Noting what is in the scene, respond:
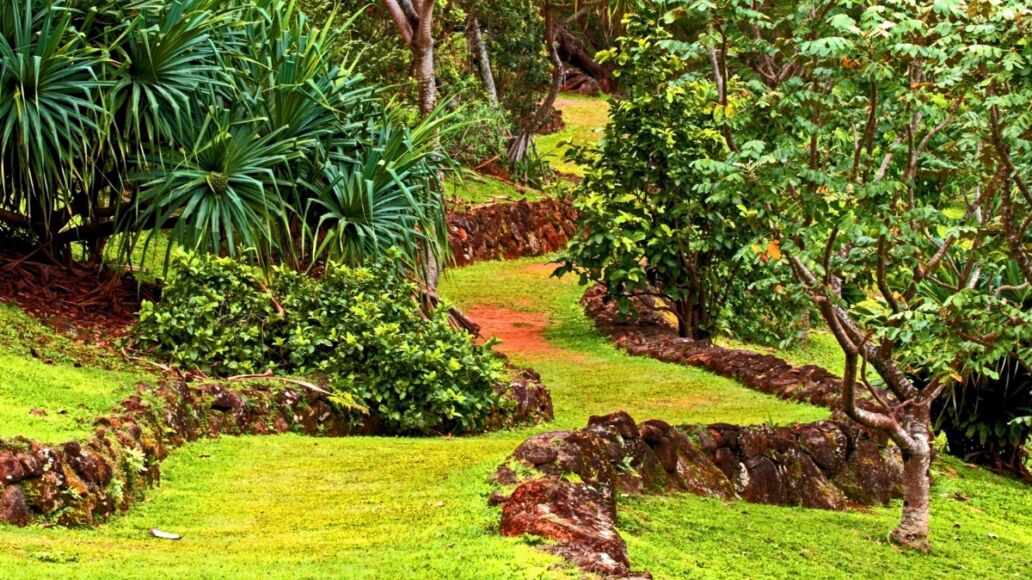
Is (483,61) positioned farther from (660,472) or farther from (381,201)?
(660,472)

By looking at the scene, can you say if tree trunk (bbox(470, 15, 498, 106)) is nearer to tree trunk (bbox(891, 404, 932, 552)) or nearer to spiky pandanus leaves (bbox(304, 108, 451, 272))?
spiky pandanus leaves (bbox(304, 108, 451, 272))

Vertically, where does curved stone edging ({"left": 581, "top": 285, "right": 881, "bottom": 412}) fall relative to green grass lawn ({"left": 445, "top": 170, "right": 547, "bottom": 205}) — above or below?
below

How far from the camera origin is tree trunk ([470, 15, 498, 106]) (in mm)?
25306

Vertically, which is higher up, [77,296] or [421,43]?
[421,43]

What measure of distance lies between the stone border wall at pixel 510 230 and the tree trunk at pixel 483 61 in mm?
2172

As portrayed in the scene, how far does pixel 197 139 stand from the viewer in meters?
10.7

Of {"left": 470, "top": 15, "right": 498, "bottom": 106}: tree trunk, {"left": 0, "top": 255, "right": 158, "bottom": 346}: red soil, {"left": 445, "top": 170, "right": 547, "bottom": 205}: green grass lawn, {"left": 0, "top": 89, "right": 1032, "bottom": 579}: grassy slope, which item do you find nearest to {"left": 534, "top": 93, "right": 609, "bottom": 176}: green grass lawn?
{"left": 445, "top": 170, "right": 547, "bottom": 205}: green grass lawn

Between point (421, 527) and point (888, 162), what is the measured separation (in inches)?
142

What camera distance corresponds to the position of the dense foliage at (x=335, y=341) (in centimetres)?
1009

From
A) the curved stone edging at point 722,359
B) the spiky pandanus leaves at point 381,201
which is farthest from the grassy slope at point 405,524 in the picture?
the spiky pandanus leaves at point 381,201

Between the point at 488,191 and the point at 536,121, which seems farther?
the point at 536,121

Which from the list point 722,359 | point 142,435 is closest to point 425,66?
point 722,359

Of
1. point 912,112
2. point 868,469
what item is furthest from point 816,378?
point 912,112

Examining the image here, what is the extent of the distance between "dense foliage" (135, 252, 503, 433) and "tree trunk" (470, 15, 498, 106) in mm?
14319
